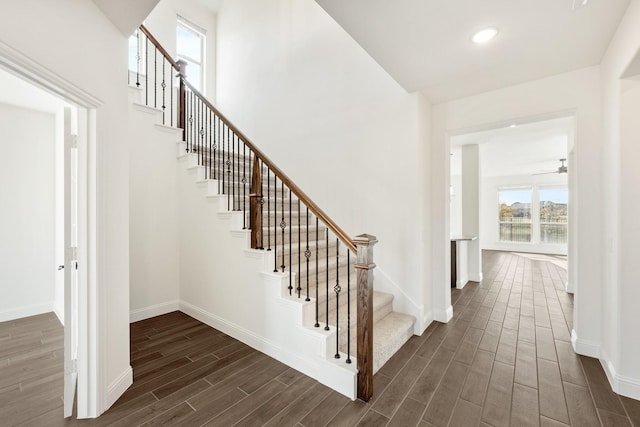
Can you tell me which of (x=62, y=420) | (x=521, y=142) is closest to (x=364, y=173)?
(x=62, y=420)

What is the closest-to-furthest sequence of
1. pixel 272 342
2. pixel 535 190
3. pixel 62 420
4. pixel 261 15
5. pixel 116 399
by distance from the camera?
pixel 62 420
pixel 116 399
pixel 272 342
pixel 261 15
pixel 535 190

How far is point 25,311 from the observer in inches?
135

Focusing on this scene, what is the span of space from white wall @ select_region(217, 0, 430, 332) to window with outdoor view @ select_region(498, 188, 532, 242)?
28.4ft

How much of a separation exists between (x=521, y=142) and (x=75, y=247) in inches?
291

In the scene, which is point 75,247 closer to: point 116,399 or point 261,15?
point 116,399

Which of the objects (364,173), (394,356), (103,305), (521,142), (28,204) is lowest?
(394,356)

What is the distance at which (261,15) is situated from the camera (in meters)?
4.92

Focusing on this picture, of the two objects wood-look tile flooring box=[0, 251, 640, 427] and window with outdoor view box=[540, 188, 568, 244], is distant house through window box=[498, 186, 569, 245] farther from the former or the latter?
wood-look tile flooring box=[0, 251, 640, 427]

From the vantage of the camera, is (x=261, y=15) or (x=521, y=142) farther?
(x=521, y=142)

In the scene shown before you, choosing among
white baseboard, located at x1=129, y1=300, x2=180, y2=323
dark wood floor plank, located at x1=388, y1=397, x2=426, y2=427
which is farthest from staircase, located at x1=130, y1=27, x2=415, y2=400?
white baseboard, located at x1=129, y1=300, x2=180, y2=323

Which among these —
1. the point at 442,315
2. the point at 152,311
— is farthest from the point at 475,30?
the point at 152,311

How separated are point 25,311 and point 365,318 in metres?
4.32

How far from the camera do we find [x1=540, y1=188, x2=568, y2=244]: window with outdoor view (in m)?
9.05

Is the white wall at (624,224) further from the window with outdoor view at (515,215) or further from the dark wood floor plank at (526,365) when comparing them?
the window with outdoor view at (515,215)
